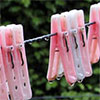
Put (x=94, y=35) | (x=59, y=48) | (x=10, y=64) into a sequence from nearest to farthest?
(x=10, y=64)
(x=59, y=48)
(x=94, y=35)

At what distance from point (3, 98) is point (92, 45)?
446 millimetres

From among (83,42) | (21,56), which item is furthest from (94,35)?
(21,56)

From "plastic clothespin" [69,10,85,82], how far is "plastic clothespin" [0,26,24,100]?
213mm

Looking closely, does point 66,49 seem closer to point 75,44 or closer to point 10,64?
point 75,44

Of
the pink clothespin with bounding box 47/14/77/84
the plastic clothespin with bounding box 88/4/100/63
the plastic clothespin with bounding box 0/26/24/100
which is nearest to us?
the plastic clothespin with bounding box 0/26/24/100

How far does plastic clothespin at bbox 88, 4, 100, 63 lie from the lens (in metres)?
1.25

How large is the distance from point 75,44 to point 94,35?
0.15 metres

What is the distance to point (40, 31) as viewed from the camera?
2729 millimetres

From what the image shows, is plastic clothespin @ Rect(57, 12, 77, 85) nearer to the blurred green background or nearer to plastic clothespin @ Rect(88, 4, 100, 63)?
plastic clothespin @ Rect(88, 4, 100, 63)

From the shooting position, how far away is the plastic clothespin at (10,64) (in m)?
Answer: 1.01

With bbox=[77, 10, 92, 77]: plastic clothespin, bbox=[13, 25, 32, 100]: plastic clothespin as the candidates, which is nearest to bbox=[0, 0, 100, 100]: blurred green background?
bbox=[77, 10, 92, 77]: plastic clothespin

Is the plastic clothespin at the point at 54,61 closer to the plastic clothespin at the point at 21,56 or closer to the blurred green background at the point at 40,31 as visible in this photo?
the plastic clothespin at the point at 21,56

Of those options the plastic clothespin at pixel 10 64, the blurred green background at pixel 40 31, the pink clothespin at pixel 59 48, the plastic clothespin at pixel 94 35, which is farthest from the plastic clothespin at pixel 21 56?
the blurred green background at pixel 40 31

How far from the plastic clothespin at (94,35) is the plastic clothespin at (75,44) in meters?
0.12
